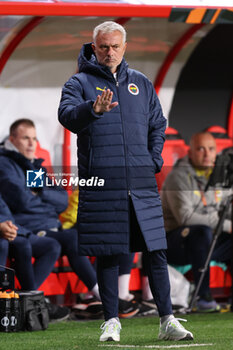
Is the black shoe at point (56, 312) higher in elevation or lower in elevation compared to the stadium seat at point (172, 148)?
lower

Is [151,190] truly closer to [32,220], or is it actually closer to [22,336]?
[22,336]

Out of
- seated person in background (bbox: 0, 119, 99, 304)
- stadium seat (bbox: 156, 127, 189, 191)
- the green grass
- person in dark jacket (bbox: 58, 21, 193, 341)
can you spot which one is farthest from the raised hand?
stadium seat (bbox: 156, 127, 189, 191)

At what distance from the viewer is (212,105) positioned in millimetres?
7855

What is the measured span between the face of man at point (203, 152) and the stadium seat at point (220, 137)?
0.42 feet

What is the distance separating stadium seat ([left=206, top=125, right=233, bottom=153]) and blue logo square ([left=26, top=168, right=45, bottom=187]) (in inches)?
79.9

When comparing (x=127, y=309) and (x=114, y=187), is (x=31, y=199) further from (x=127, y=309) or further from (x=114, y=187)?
(x=114, y=187)

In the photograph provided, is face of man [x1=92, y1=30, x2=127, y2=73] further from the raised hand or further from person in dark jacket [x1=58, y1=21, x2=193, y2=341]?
the raised hand

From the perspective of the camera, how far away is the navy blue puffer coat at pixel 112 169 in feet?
15.3

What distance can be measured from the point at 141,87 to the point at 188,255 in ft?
8.28

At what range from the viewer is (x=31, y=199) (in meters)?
6.60

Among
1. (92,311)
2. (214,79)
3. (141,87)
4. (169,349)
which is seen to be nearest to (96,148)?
(141,87)

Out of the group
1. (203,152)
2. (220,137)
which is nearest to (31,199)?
(203,152)

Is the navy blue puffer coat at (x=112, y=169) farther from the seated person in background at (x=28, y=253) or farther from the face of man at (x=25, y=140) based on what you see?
the face of man at (x=25, y=140)

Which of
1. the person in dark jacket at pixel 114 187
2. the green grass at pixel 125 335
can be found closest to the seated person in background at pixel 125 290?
the green grass at pixel 125 335
